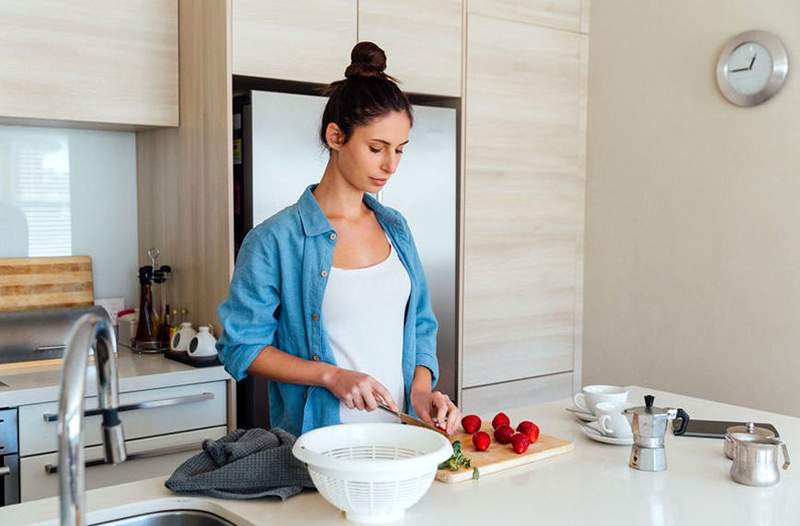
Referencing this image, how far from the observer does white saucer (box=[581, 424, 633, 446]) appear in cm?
188

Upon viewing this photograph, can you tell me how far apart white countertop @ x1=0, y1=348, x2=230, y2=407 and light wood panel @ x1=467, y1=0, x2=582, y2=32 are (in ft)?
5.54

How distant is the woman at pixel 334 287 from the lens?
1.82m

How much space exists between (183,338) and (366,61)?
138 centimetres

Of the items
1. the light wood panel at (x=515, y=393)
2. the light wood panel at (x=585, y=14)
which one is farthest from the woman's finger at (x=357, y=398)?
the light wood panel at (x=585, y=14)

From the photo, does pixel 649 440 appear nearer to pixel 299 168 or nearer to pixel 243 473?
pixel 243 473

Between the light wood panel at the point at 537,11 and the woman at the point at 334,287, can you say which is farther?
the light wood panel at the point at 537,11

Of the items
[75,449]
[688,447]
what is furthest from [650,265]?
[75,449]

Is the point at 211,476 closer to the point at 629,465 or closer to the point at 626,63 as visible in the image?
the point at 629,465

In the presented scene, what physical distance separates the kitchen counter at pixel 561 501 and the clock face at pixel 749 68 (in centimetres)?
184

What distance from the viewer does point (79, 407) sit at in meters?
0.89

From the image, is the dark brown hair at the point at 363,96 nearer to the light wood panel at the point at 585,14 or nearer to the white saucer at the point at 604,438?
the white saucer at the point at 604,438

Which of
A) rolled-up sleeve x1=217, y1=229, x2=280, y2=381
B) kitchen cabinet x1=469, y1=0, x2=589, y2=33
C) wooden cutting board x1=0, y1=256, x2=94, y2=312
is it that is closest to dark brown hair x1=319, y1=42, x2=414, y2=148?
rolled-up sleeve x1=217, y1=229, x2=280, y2=381

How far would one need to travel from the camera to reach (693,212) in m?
3.47

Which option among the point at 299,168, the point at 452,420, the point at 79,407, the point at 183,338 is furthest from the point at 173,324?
the point at 79,407
